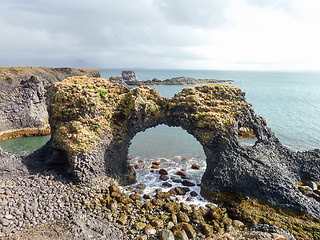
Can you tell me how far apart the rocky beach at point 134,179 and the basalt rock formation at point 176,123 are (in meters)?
0.11

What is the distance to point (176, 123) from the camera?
23812 millimetres

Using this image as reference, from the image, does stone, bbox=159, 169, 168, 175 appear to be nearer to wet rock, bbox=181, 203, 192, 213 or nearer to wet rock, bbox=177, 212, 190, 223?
wet rock, bbox=181, 203, 192, 213

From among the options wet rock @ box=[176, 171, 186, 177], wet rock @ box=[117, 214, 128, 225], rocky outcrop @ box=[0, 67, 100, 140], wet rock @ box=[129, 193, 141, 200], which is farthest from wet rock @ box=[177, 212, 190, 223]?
rocky outcrop @ box=[0, 67, 100, 140]

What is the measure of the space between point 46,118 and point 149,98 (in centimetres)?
3346

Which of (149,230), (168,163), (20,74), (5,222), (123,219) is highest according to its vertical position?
(20,74)

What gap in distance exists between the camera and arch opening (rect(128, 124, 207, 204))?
23500mm

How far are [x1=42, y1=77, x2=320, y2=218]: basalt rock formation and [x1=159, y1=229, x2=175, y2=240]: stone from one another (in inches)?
296

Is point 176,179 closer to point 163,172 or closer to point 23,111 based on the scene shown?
point 163,172

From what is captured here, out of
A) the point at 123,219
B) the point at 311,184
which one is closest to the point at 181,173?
the point at 123,219

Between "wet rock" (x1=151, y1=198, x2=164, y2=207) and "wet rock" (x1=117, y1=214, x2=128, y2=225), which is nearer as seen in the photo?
"wet rock" (x1=117, y1=214, x2=128, y2=225)

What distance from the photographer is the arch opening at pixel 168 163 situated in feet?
77.1

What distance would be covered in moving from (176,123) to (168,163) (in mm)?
9819

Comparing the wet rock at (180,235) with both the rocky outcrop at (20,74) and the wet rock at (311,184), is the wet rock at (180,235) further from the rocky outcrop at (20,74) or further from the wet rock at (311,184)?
the rocky outcrop at (20,74)

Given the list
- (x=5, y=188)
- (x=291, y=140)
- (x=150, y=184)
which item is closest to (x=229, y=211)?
(x=150, y=184)
